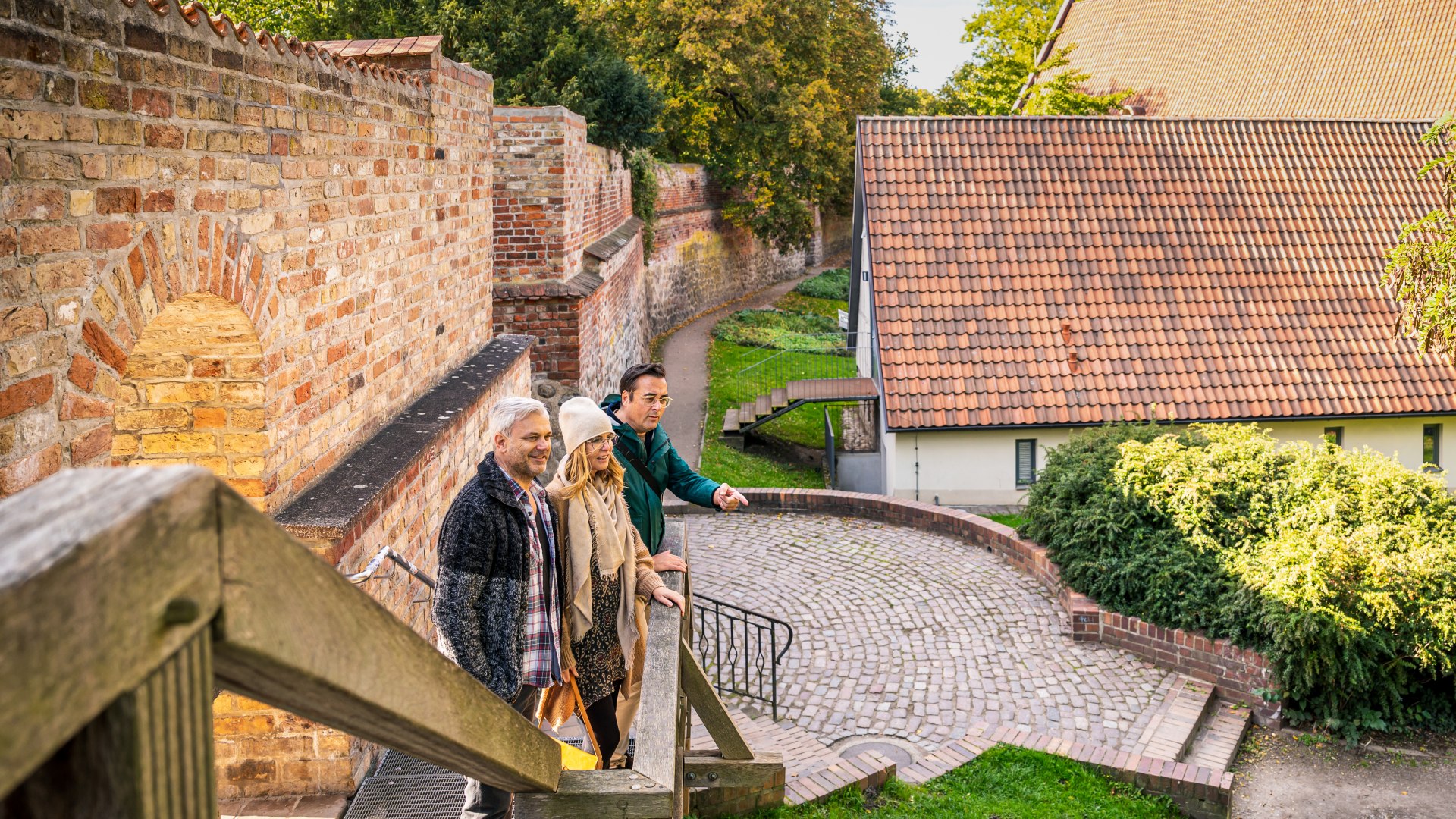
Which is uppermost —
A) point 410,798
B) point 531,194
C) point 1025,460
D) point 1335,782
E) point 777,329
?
point 531,194

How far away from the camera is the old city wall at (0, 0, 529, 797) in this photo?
3.08 meters

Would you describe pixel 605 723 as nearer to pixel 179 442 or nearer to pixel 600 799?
pixel 600 799

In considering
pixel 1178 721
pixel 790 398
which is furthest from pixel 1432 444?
pixel 1178 721

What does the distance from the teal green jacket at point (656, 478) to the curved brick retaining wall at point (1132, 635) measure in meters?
5.76

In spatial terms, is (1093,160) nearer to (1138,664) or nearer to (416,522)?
(1138,664)

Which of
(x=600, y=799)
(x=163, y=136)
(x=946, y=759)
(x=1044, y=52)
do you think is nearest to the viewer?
(x=600, y=799)

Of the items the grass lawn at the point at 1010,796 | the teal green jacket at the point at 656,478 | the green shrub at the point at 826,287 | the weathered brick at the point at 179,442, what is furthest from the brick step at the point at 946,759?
the green shrub at the point at 826,287

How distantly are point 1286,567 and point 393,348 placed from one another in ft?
22.5

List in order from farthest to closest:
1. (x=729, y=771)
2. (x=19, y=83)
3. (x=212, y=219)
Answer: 1. (x=729, y=771)
2. (x=212, y=219)
3. (x=19, y=83)

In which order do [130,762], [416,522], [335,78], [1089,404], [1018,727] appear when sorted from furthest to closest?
[1089,404], [1018,727], [416,522], [335,78], [130,762]

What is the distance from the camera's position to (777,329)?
31.6 m

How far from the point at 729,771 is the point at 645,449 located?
6.27 feet

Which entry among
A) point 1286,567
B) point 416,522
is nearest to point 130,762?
point 416,522

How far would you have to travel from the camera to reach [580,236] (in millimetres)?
14617
